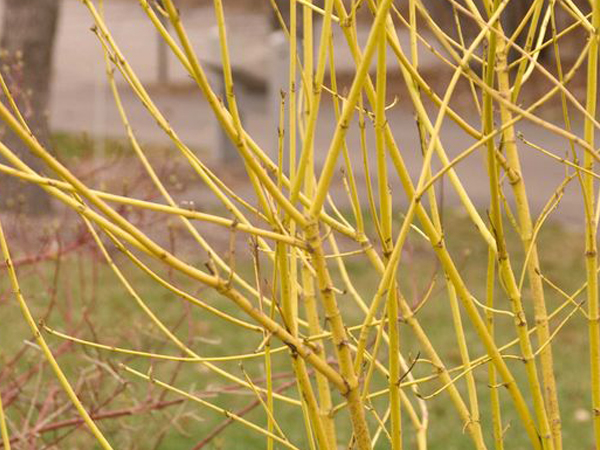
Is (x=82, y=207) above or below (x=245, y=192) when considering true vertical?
above

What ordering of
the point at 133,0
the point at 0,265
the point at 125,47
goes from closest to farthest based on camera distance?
the point at 0,265 → the point at 125,47 → the point at 133,0

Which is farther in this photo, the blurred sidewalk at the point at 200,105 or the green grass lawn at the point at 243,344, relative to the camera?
the blurred sidewalk at the point at 200,105

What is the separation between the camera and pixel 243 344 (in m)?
6.62

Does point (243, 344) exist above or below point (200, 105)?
below

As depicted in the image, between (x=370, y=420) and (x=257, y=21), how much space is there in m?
6.93

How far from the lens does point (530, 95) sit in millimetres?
16297

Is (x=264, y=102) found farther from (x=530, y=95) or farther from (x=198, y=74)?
(x=198, y=74)

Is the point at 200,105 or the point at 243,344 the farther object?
the point at 200,105

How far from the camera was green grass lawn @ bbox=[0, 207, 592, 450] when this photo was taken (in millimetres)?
5082

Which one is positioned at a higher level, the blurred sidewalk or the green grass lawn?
the blurred sidewalk

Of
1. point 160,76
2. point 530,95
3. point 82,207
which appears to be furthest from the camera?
point 160,76

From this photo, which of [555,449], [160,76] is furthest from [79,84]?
[555,449]

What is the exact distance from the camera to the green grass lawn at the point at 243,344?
200 inches

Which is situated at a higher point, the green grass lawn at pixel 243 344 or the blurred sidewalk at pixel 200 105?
the blurred sidewalk at pixel 200 105
